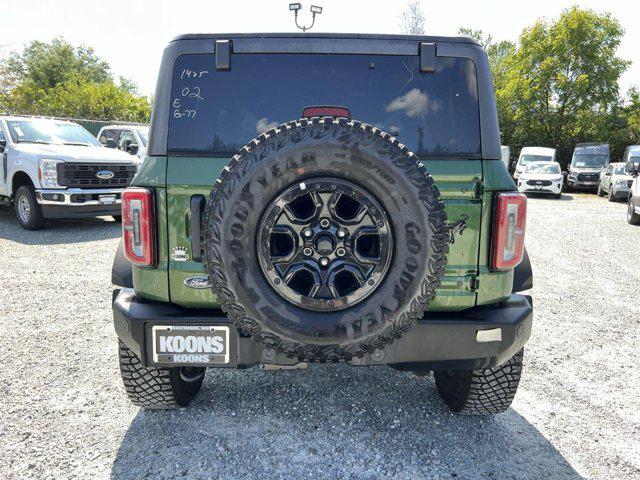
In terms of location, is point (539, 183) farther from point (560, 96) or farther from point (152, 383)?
point (152, 383)

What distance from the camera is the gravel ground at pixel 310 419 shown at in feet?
8.12

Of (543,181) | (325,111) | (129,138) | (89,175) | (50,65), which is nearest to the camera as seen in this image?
(325,111)

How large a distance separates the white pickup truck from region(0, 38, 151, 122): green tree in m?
21.4

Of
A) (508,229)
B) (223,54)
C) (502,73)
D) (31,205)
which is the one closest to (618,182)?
(31,205)

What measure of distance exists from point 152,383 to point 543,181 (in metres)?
19.3

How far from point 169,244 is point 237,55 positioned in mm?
958

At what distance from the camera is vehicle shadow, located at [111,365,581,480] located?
244cm

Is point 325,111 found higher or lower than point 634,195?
higher

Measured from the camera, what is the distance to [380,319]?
2.05 metres

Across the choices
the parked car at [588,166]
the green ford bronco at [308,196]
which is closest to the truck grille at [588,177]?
the parked car at [588,166]

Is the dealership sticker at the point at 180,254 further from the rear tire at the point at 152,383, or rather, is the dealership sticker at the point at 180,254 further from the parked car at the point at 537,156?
the parked car at the point at 537,156

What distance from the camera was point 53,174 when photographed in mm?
8633

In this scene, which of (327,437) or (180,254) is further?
(327,437)

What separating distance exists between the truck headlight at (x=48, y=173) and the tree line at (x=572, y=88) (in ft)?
93.4
